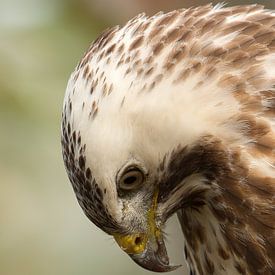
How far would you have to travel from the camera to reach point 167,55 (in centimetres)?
263

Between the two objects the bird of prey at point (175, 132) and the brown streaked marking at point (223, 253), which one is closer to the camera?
the bird of prey at point (175, 132)

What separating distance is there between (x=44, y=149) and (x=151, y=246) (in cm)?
284

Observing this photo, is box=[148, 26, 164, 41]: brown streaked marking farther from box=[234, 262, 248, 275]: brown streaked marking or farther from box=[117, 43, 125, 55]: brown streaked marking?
box=[234, 262, 248, 275]: brown streaked marking

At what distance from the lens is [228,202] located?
8.71 feet

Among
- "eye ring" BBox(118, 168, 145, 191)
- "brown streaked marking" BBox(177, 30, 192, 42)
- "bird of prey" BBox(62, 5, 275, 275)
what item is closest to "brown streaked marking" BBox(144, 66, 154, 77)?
"bird of prey" BBox(62, 5, 275, 275)

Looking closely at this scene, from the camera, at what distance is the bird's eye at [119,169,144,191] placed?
2.62m

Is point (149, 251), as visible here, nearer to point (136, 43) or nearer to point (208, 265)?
point (208, 265)

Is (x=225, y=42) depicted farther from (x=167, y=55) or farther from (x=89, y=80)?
(x=89, y=80)

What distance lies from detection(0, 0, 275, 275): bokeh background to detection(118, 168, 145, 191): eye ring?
261cm

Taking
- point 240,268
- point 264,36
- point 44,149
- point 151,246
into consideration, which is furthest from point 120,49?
point 44,149

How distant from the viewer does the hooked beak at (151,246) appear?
8.81ft

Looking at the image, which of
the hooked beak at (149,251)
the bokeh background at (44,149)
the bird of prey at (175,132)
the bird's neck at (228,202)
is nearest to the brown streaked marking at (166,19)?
the bird of prey at (175,132)

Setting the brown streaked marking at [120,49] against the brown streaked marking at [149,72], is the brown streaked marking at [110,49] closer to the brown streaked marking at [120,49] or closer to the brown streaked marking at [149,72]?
the brown streaked marking at [120,49]

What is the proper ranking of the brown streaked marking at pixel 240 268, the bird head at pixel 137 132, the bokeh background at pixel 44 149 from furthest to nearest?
the bokeh background at pixel 44 149, the brown streaked marking at pixel 240 268, the bird head at pixel 137 132
